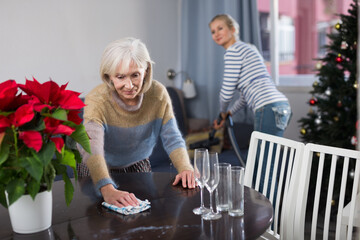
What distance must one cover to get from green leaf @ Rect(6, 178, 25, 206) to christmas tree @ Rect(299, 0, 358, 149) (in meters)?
2.50

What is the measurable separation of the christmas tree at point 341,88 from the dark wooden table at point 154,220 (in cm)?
176

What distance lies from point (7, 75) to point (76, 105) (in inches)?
87.7

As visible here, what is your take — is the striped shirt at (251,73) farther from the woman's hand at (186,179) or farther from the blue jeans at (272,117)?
the woman's hand at (186,179)

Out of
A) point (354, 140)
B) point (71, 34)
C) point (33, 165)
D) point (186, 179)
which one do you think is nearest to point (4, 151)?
point (33, 165)

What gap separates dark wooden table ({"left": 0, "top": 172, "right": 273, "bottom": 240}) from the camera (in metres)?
1.34

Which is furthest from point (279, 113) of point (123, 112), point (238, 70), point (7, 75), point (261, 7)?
point (7, 75)

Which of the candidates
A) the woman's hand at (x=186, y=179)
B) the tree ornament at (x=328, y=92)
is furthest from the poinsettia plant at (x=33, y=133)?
the tree ornament at (x=328, y=92)

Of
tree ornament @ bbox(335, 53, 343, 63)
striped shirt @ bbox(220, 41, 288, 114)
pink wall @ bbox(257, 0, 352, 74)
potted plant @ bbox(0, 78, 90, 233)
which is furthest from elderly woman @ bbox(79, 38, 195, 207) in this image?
pink wall @ bbox(257, 0, 352, 74)

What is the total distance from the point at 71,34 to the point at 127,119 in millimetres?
1816

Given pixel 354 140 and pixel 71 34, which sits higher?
pixel 71 34

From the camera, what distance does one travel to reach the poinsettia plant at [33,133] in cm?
118

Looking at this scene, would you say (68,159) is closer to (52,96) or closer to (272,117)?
(52,96)

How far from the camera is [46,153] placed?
1193 millimetres

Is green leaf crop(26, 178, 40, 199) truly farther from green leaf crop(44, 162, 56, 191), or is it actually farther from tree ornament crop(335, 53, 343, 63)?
tree ornament crop(335, 53, 343, 63)
